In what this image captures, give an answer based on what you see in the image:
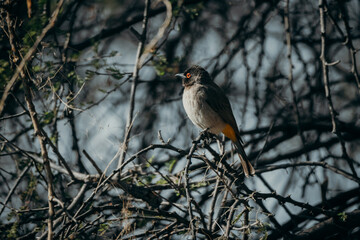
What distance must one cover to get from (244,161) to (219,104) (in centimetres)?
96

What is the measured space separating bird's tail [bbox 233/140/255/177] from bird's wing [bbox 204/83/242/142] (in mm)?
208

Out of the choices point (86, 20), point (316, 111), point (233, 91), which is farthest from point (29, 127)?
point (316, 111)

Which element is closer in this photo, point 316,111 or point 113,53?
point 113,53

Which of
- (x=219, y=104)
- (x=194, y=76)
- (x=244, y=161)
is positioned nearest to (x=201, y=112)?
(x=219, y=104)

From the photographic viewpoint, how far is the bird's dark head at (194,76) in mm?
5691

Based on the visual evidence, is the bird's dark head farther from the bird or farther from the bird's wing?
the bird's wing

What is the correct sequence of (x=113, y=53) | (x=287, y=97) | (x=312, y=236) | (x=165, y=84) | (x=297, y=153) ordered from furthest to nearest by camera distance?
(x=165, y=84) → (x=287, y=97) → (x=297, y=153) → (x=113, y=53) → (x=312, y=236)

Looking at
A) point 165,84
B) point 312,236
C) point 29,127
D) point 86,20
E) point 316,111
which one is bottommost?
point 312,236

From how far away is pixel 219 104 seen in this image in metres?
5.52

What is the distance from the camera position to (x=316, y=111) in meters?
6.09

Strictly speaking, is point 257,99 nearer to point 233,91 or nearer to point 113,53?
point 233,91

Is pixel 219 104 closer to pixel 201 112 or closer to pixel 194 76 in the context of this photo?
pixel 201 112

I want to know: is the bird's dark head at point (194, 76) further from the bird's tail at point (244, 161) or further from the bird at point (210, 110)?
the bird's tail at point (244, 161)

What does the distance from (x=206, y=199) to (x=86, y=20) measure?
3.30 meters
